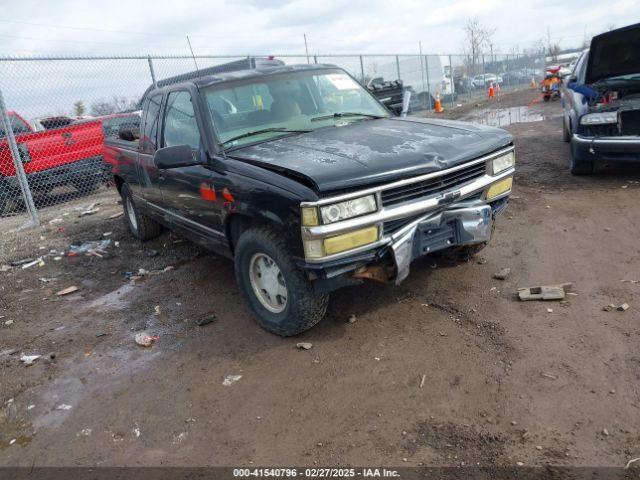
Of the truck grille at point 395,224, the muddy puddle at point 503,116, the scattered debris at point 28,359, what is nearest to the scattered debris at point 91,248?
the scattered debris at point 28,359

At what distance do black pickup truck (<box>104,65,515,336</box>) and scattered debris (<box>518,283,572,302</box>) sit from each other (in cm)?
58

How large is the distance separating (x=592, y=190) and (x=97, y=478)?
610 centimetres

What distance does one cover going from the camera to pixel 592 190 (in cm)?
614

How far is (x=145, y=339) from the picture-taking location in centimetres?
396

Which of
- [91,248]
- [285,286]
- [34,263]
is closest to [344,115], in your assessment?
[285,286]

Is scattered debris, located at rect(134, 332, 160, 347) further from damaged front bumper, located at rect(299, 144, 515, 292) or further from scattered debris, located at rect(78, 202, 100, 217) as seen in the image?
scattered debris, located at rect(78, 202, 100, 217)

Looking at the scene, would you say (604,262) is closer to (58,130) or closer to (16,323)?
(16,323)

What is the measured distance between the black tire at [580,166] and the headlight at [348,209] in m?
4.68

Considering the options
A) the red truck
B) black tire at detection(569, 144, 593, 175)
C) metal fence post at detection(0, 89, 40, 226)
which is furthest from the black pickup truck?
the red truck

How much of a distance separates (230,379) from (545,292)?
2.40 metres

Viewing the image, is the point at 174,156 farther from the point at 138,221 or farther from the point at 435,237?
the point at 138,221

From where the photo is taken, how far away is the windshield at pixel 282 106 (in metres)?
3.95

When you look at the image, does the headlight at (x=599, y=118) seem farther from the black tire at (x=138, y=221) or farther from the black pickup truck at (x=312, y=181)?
the black tire at (x=138, y=221)

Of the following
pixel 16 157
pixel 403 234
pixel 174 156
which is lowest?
pixel 403 234
